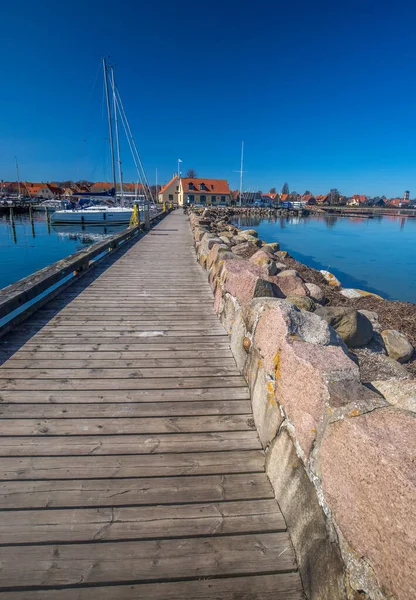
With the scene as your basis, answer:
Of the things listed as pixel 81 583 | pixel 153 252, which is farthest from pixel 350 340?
pixel 153 252

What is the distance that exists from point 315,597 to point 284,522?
0.39 meters

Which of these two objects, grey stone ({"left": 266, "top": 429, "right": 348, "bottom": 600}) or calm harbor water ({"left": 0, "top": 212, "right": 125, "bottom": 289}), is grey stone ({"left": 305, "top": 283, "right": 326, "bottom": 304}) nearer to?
grey stone ({"left": 266, "top": 429, "right": 348, "bottom": 600})

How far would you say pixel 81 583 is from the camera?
1.41m

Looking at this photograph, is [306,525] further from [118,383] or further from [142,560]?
[118,383]

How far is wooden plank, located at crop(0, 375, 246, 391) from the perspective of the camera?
9.09 feet

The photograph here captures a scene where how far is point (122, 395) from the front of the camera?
8.83ft

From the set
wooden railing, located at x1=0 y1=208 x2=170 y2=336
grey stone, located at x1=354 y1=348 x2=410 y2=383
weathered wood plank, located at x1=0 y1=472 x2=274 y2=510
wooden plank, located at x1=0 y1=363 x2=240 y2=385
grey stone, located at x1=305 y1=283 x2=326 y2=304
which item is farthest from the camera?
grey stone, located at x1=305 y1=283 x2=326 y2=304

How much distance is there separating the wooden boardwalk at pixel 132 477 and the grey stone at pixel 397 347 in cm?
258

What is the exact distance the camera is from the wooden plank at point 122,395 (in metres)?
2.60

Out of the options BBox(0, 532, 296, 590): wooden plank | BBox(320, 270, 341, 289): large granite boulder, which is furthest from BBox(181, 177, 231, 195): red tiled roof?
BBox(0, 532, 296, 590): wooden plank

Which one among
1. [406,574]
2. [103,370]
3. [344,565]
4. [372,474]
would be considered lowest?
[103,370]

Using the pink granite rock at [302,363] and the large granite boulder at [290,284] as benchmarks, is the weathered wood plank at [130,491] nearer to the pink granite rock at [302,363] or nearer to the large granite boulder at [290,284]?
the pink granite rock at [302,363]

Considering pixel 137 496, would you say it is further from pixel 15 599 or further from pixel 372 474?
pixel 372 474

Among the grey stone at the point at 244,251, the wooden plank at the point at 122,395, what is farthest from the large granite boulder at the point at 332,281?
the wooden plank at the point at 122,395
